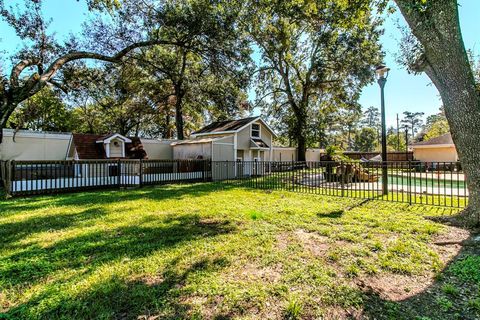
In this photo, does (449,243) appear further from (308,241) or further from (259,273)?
(259,273)

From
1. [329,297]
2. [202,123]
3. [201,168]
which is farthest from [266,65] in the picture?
[329,297]

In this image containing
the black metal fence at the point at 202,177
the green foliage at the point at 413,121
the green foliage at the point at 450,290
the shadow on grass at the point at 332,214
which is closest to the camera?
the green foliage at the point at 450,290

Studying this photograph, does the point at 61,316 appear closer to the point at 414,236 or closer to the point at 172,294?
the point at 172,294

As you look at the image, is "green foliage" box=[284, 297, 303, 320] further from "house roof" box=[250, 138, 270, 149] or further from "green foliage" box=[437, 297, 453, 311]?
"house roof" box=[250, 138, 270, 149]

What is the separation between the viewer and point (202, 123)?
30250 millimetres

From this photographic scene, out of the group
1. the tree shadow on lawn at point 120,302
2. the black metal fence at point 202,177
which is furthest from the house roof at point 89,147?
the tree shadow on lawn at point 120,302

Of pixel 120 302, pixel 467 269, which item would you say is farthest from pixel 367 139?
pixel 120 302

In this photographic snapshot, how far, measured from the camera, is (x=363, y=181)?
38.9 ft

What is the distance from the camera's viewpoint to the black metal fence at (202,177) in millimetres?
7783

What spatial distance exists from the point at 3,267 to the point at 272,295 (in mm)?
3535

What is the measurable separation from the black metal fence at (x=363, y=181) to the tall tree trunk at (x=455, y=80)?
1.99 m

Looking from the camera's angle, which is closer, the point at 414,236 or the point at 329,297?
the point at 329,297

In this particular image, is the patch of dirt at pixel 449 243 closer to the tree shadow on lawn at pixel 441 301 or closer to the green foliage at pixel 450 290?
the tree shadow on lawn at pixel 441 301

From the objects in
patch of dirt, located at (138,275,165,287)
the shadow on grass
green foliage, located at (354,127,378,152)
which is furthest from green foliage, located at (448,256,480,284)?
green foliage, located at (354,127,378,152)
